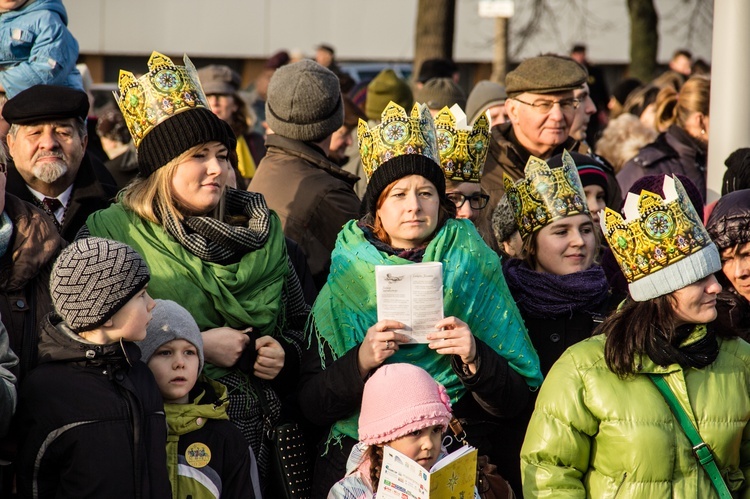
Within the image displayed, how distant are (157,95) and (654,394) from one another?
8.08 ft

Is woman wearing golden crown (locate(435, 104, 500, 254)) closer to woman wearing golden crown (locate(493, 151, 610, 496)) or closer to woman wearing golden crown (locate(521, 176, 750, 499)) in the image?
woman wearing golden crown (locate(493, 151, 610, 496))

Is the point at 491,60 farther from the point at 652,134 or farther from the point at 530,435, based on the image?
the point at 530,435

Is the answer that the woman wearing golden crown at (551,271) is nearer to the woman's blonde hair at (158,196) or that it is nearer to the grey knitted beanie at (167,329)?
the grey knitted beanie at (167,329)

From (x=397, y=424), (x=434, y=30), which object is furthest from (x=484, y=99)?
(x=434, y=30)

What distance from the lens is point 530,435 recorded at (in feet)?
15.1

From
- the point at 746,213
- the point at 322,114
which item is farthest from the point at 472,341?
the point at 322,114

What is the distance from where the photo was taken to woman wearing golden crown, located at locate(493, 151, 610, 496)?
5.27 m

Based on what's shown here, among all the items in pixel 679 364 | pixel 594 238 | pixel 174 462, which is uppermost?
pixel 594 238

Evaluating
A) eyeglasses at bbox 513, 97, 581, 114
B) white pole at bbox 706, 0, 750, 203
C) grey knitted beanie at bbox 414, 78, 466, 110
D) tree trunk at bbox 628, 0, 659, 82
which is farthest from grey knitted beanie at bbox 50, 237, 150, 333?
tree trunk at bbox 628, 0, 659, 82

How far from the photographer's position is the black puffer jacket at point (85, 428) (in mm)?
4059

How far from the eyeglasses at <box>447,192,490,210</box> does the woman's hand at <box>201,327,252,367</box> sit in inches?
51.2

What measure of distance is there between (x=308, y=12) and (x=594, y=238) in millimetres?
21979

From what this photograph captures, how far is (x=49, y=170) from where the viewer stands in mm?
5434

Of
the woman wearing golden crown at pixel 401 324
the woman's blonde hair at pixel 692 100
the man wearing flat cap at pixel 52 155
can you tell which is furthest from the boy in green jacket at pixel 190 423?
the woman's blonde hair at pixel 692 100
